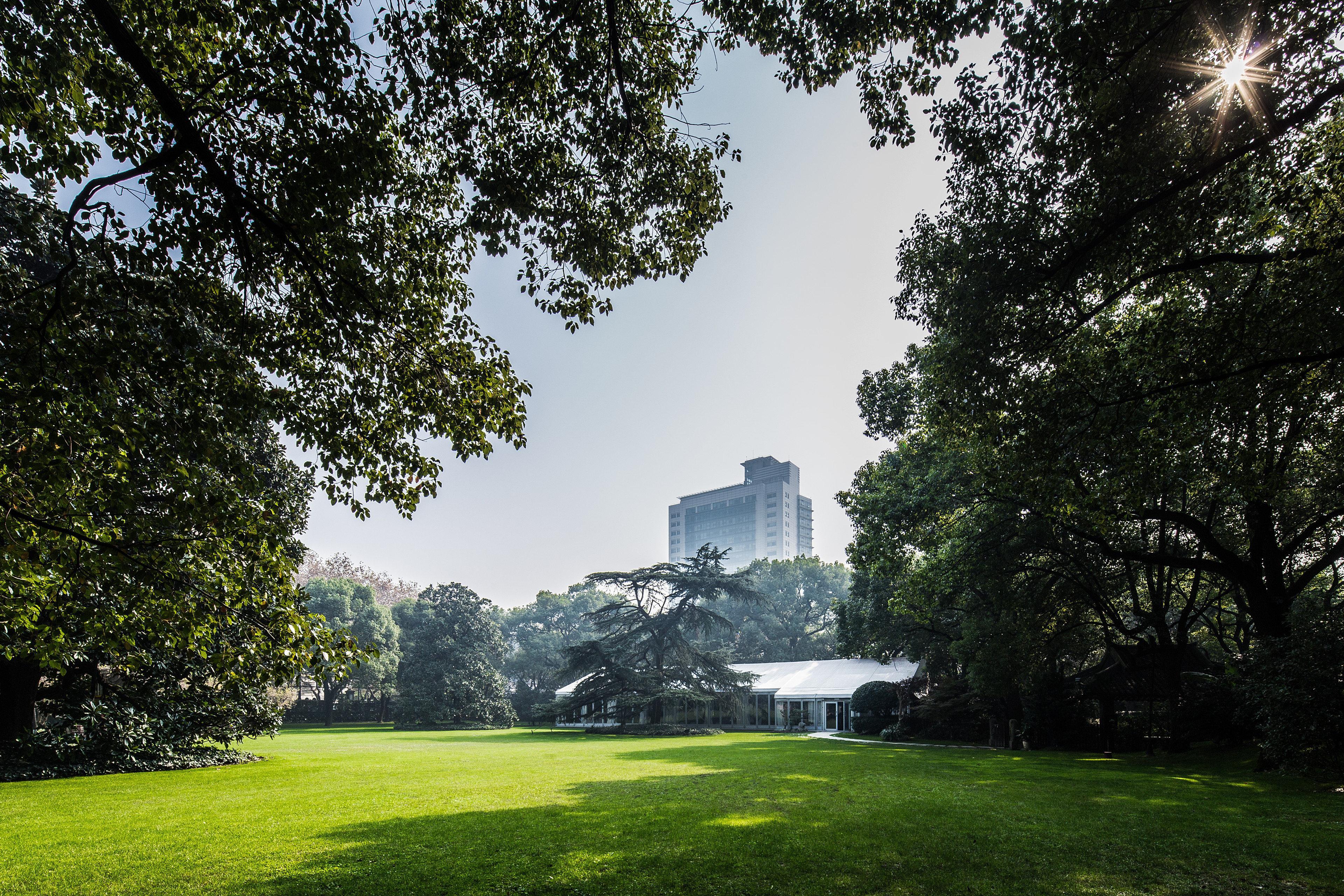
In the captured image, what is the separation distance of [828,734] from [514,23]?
109 feet

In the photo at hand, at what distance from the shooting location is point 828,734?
3259 cm

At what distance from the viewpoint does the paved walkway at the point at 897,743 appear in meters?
22.5

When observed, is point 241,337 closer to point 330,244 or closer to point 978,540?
point 330,244

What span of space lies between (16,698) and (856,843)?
16.9 m

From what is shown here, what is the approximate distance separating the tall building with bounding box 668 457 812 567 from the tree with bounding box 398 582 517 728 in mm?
116461

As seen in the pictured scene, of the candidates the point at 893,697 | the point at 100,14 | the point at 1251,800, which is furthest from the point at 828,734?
the point at 100,14

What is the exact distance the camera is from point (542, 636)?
2381 inches

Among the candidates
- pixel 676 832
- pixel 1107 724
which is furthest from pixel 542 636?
pixel 676 832

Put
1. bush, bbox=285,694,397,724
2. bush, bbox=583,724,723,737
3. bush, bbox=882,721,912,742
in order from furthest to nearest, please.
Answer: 1. bush, bbox=285,694,397,724
2. bush, bbox=583,724,723,737
3. bush, bbox=882,721,912,742

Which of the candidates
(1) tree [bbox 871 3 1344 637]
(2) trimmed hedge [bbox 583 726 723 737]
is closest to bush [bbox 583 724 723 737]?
(2) trimmed hedge [bbox 583 726 723 737]

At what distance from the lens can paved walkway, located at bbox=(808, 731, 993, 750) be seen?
73.8ft

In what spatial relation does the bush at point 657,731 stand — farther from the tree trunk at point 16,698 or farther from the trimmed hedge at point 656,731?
the tree trunk at point 16,698

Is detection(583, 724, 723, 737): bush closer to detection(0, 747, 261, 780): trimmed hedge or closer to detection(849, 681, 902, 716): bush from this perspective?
detection(849, 681, 902, 716): bush

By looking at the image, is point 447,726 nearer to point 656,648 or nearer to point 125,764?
point 656,648
